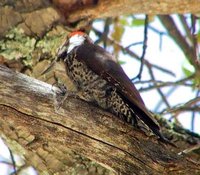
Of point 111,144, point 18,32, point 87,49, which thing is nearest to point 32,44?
point 18,32

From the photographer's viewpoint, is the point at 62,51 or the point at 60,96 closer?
the point at 60,96

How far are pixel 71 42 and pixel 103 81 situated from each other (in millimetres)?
389

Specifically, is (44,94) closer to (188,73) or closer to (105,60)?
(105,60)

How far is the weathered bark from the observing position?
124 inches

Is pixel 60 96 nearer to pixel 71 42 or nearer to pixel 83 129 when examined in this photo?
pixel 83 129

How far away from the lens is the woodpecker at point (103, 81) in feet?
11.2

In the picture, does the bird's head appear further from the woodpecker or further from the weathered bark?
the weathered bark

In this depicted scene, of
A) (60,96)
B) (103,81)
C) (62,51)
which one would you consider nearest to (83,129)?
(60,96)

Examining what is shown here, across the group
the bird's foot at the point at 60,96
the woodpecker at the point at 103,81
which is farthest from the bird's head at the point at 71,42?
the bird's foot at the point at 60,96

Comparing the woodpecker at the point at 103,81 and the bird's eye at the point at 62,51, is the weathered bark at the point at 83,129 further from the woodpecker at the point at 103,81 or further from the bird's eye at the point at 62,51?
the bird's eye at the point at 62,51

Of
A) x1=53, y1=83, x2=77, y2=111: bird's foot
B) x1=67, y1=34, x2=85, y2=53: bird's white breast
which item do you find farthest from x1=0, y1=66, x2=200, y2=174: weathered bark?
x1=67, y1=34, x2=85, y2=53: bird's white breast

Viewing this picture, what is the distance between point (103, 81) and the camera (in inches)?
141

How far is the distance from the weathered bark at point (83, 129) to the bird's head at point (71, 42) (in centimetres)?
53

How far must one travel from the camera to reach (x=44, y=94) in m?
3.21
